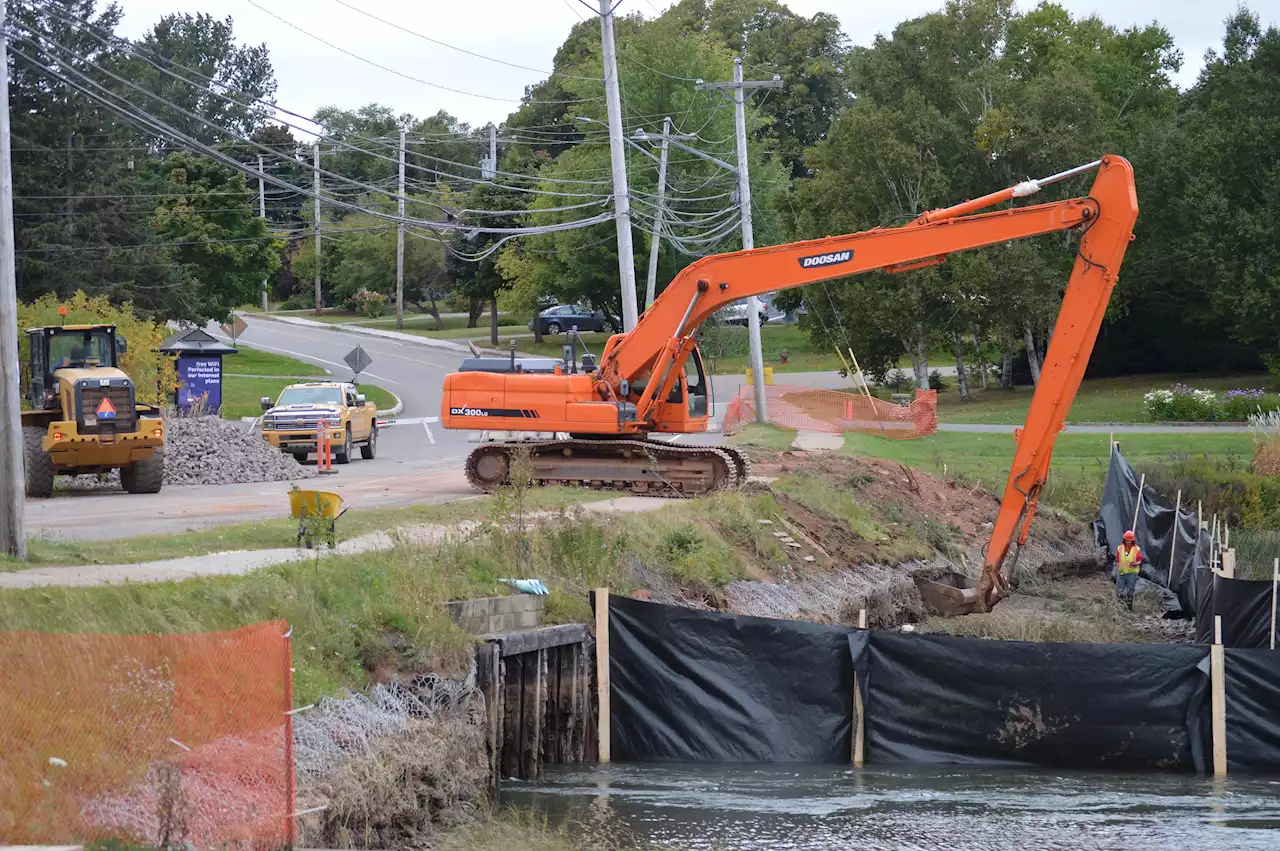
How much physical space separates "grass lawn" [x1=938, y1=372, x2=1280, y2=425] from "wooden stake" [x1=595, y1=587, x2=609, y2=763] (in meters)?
34.3

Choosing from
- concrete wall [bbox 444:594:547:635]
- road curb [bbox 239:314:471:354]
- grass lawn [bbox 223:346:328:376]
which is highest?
road curb [bbox 239:314:471:354]

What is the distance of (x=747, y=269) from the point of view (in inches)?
940

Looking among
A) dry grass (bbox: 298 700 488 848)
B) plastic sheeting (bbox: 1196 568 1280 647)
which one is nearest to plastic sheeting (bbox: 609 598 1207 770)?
dry grass (bbox: 298 700 488 848)

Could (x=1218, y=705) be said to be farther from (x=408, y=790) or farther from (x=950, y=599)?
(x=408, y=790)

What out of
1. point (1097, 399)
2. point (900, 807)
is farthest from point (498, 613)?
point (1097, 399)

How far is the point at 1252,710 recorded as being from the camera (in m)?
14.4

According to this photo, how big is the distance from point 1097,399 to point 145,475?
3734 centimetres

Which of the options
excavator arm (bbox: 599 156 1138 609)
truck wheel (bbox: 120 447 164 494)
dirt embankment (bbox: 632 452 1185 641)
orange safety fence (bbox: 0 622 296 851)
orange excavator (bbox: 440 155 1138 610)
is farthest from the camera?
truck wheel (bbox: 120 447 164 494)

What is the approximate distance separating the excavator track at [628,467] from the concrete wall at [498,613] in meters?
8.87

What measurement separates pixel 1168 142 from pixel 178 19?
297ft

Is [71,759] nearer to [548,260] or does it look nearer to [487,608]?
[487,608]

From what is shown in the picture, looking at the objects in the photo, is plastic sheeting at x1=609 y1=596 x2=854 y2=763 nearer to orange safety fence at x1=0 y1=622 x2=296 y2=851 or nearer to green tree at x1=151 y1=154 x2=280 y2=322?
orange safety fence at x1=0 y1=622 x2=296 y2=851

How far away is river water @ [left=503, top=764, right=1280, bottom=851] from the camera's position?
1252cm

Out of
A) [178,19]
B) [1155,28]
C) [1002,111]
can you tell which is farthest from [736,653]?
[178,19]
